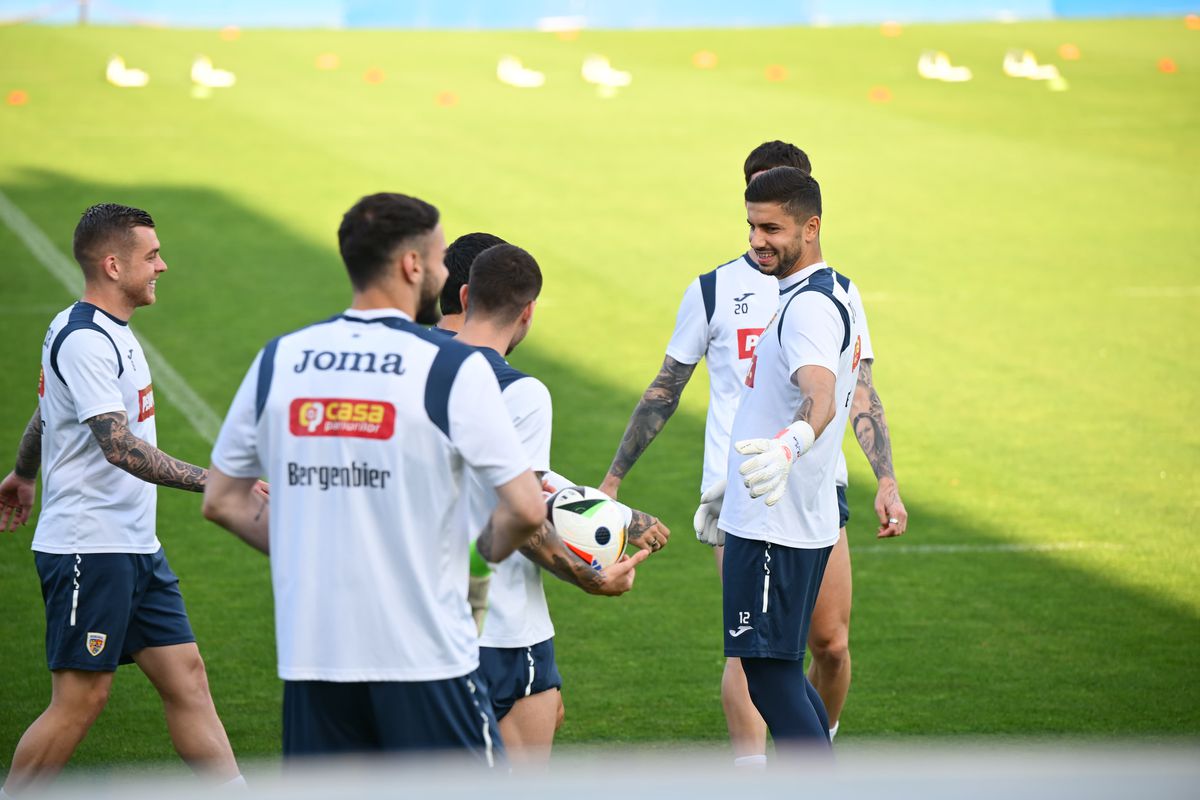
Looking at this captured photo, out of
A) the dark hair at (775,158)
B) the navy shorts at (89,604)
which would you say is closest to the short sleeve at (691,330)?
the dark hair at (775,158)

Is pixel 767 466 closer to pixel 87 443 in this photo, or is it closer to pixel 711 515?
pixel 711 515

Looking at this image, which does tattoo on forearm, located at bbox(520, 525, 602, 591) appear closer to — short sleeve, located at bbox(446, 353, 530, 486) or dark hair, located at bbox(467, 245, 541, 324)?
dark hair, located at bbox(467, 245, 541, 324)

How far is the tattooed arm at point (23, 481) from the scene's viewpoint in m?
5.93

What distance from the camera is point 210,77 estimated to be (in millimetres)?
27984

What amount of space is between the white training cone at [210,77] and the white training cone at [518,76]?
5139 millimetres

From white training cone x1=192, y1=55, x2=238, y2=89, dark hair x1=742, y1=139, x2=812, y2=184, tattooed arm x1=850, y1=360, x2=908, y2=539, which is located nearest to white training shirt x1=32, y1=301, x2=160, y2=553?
dark hair x1=742, y1=139, x2=812, y2=184

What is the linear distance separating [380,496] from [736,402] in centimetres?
292

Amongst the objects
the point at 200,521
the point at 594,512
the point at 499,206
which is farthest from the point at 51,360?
the point at 499,206

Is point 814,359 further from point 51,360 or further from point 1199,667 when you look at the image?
point 1199,667

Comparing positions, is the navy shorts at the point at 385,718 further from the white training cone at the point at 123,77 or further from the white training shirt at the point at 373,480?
the white training cone at the point at 123,77

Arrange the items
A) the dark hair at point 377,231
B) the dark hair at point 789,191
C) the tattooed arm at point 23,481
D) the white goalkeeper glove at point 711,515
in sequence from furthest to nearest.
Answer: the tattooed arm at point 23,481
the white goalkeeper glove at point 711,515
the dark hair at point 789,191
the dark hair at point 377,231

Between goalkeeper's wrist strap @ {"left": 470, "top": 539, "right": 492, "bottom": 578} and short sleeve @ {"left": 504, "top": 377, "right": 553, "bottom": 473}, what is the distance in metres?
0.57

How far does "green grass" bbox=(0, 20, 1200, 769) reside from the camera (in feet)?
Answer: 25.0

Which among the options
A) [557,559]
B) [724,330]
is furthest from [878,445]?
[557,559]
